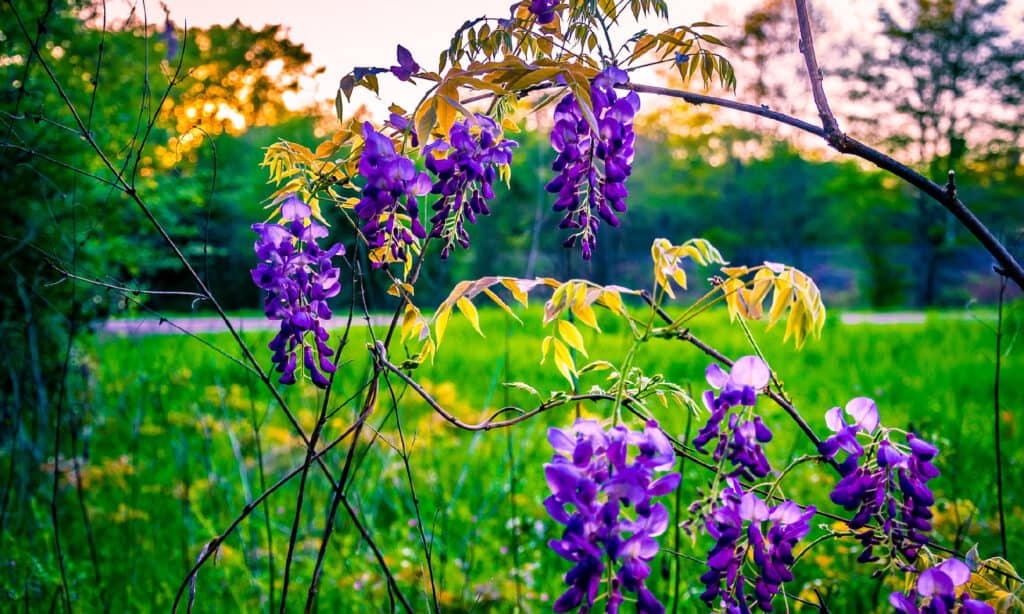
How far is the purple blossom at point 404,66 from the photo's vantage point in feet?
2.89

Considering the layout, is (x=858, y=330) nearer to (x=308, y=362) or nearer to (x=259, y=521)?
(x=259, y=521)

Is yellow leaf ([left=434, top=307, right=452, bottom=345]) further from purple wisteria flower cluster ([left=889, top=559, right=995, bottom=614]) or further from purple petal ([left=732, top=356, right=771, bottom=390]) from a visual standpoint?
purple wisteria flower cluster ([left=889, top=559, right=995, bottom=614])

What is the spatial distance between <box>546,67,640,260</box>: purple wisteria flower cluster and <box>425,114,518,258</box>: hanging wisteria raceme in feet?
0.25

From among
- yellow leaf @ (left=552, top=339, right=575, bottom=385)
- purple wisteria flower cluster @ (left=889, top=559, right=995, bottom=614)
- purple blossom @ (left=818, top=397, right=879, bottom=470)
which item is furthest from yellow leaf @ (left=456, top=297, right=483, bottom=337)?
purple wisteria flower cluster @ (left=889, top=559, right=995, bottom=614)

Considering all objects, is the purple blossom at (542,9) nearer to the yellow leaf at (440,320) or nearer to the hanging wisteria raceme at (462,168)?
the hanging wisteria raceme at (462,168)

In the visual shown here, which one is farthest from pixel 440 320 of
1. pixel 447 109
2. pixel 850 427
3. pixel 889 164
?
pixel 889 164

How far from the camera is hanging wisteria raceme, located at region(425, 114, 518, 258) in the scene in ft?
2.96

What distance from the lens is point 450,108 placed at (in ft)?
2.93

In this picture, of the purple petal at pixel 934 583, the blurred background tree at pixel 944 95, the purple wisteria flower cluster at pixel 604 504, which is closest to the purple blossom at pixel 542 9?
the purple wisteria flower cluster at pixel 604 504

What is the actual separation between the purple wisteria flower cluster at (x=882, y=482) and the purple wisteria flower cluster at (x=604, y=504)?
0.25 meters

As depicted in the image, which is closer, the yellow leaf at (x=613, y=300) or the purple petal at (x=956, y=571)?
the purple petal at (x=956, y=571)

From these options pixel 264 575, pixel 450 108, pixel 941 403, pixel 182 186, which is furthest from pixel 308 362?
pixel 182 186

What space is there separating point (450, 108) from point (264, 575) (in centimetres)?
208

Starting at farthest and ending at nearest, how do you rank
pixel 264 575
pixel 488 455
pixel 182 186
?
1. pixel 182 186
2. pixel 488 455
3. pixel 264 575
